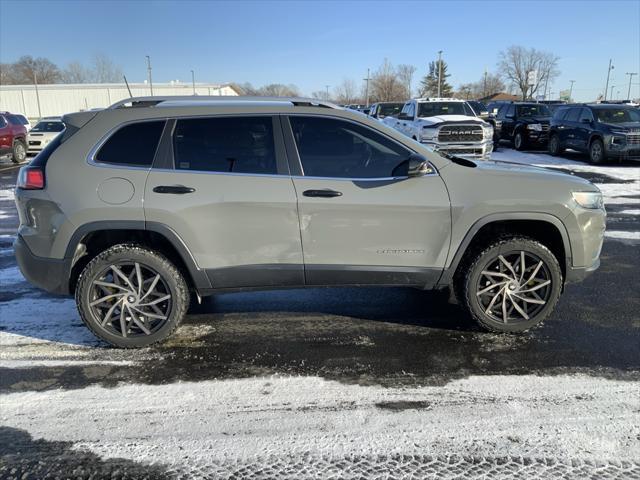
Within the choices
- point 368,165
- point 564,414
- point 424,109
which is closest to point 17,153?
point 424,109

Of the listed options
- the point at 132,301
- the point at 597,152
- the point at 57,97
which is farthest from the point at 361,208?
the point at 57,97

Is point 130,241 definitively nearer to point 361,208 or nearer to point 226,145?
point 226,145

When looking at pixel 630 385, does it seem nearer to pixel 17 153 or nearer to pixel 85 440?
pixel 85 440

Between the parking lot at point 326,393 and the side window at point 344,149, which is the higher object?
the side window at point 344,149

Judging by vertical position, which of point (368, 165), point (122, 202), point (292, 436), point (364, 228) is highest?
point (368, 165)

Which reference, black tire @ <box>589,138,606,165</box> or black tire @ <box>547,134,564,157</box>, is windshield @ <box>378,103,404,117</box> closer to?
black tire @ <box>547,134,564,157</box>

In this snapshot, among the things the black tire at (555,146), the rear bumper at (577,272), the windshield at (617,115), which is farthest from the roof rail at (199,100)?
the black tire at (555,146)

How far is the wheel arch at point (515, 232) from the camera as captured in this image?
149 inches

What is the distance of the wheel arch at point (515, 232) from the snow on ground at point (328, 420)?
3.17 feet

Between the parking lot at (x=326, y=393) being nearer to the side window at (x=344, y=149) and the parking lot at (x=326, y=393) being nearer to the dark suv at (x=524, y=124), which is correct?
the side window at (x=344, y=149)

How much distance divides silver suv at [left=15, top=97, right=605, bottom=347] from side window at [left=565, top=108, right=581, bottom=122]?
49.6ft

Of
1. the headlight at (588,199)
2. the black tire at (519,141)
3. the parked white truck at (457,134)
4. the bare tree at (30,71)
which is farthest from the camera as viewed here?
the bare tree at (30,71)

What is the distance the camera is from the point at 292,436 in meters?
2.77

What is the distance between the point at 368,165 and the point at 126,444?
8.28 feet
